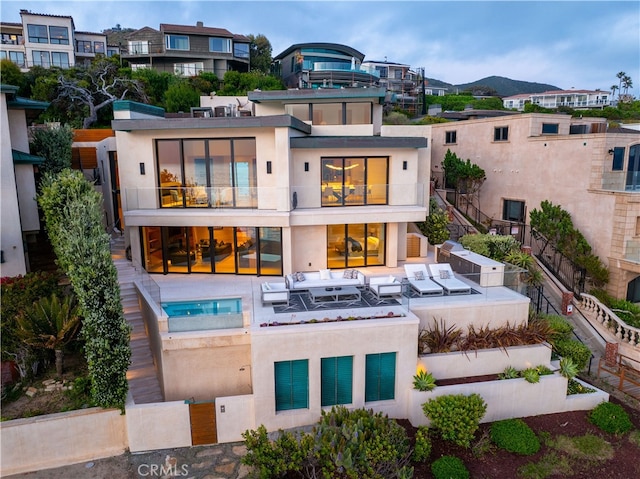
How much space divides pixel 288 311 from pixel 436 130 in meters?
24.2

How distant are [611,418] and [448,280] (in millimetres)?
5987

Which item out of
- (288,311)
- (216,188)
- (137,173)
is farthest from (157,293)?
(137,173)

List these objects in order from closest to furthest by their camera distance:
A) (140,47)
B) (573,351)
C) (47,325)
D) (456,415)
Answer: (456,415) → (47,325) → (573,351) → (140,47)

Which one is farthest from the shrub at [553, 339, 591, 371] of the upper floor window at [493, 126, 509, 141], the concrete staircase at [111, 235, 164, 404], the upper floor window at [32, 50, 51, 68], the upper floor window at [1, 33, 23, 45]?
the upper floor window at [1, 33, 23, 45]

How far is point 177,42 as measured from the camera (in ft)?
154

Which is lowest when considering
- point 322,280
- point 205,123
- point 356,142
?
point 322,280

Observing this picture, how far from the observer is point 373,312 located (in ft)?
40.5

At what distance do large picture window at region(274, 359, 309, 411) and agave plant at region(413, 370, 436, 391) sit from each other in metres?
3.09

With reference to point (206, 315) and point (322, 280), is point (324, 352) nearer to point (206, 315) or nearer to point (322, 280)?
point (206, 315)

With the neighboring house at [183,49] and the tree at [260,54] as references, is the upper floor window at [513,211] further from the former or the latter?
the tree at [260,54]

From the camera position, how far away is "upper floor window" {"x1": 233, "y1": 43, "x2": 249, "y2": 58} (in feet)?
162

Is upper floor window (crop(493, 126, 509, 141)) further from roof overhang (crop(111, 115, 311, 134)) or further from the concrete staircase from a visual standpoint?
the concrete staircase

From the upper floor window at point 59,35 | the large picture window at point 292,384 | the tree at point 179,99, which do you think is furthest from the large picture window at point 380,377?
the upper floor window at point 59,35

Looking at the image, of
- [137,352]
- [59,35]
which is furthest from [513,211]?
[59,35]
